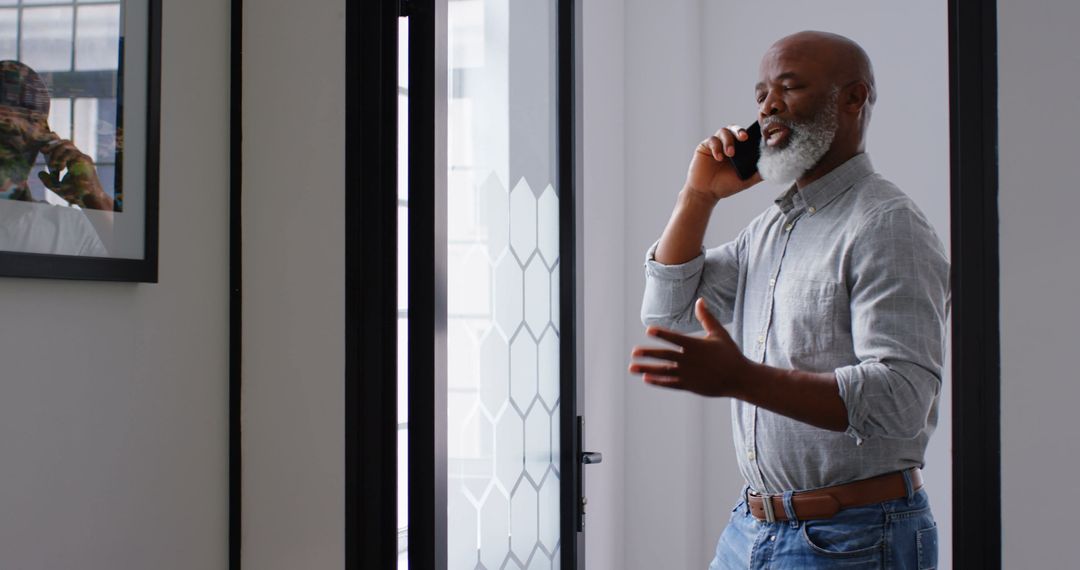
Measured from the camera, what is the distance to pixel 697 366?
44.4 inches

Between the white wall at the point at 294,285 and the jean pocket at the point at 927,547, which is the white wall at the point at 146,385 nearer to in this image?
the white wall at the point at 294,285

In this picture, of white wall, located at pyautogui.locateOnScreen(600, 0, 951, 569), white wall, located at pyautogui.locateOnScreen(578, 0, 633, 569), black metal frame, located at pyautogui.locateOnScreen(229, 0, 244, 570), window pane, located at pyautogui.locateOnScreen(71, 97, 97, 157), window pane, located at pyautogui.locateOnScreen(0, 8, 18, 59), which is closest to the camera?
window pane, located at pyautogui.locateOnScreen(0, 8, 18, 59)

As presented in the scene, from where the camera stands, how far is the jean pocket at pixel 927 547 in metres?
1.36

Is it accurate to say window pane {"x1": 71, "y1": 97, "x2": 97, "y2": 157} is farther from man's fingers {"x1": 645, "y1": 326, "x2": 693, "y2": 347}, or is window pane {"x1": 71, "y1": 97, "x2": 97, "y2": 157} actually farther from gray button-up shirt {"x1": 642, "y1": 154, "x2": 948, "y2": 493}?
gray button-up shirt {"x1": 642, "y1": 154, "x2": 948, "y2": 493}

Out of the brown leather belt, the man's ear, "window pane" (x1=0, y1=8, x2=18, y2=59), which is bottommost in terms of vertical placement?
the brown leather belt

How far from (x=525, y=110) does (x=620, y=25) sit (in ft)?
A: 4.10

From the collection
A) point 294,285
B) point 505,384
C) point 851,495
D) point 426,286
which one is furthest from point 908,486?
point 294,285

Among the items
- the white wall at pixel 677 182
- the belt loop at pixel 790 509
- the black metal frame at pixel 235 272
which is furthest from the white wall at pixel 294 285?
the white wall at pixel 677 182

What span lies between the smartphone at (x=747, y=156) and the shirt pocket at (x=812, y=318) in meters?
0.27

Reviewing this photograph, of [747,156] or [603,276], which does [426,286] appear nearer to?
[747,156]

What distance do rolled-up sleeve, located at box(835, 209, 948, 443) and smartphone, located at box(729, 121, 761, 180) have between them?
14.3 inches

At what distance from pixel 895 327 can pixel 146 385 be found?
115cm

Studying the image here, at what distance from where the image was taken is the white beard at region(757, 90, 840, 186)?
4.91 ft

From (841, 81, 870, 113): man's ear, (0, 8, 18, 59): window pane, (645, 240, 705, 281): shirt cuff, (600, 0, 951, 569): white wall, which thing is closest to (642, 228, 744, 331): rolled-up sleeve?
(645, 240, 705, 281): shirt cuff
